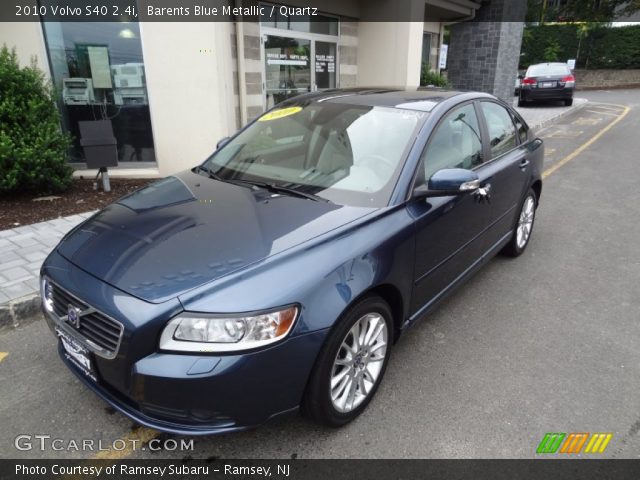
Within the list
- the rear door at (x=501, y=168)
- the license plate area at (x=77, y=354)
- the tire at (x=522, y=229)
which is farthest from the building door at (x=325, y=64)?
the license plate area at (x=77, y=354)

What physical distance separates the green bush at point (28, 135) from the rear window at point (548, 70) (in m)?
16.3

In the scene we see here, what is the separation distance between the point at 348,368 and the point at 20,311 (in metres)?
2.58

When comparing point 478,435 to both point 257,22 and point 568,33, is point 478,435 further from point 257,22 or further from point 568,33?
point 568,33

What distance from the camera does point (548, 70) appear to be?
16797 mm

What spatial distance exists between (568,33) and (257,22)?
101 ft

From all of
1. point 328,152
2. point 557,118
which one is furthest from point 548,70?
point 328,152

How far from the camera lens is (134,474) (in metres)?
2.18

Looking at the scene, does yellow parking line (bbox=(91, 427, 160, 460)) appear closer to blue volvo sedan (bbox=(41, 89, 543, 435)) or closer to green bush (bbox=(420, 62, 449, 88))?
blue volvo sedan (bbox=(41, 89, 543, 435))

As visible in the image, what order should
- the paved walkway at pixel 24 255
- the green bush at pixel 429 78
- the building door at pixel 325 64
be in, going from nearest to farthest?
the paved walkway at pixel 24 255
the building door at pixel 325 64
the green bush at pixel 429 78

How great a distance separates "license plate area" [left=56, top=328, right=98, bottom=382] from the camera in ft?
6.96

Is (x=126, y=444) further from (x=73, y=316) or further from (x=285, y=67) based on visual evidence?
(x=285, y=67)

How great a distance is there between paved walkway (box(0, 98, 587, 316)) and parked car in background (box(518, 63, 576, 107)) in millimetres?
16289

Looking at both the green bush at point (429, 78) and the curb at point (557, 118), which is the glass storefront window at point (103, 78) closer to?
the green bush at point (429, 78)

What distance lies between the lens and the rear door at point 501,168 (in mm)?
3645
